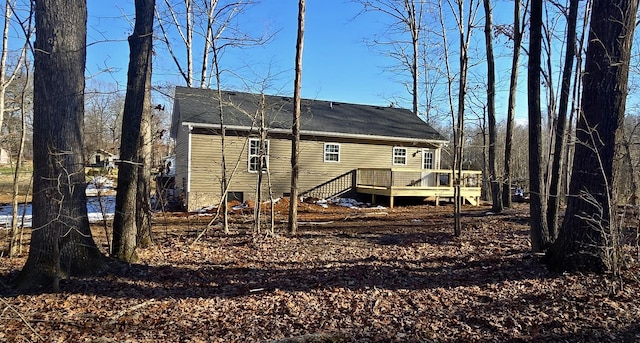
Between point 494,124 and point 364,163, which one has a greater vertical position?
point 494,124

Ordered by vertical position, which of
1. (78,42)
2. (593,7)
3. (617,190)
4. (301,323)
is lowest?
(301,323)

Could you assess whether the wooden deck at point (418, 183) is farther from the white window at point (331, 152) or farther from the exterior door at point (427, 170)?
the white window at point (331, 152)

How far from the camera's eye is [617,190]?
488 centimetres

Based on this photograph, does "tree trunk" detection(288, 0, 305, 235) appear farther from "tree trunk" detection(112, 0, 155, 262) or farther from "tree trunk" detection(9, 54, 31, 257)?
"tree trunk" detection(9, 54, 31, 257)

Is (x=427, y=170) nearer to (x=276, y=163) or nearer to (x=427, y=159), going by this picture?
(x=427, y=159)

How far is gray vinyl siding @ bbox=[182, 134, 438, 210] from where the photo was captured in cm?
1486

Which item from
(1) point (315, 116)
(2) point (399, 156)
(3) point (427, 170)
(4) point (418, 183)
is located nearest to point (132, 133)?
(1) point (315, 116)

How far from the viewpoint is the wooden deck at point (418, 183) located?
16234 mm

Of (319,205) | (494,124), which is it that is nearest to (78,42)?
(319,205)

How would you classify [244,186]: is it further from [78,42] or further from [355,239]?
[78,42]

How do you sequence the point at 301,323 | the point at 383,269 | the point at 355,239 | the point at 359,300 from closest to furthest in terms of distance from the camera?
1. the point at 301,323
2. the point at 359,300
3. the point at 383,269
4. the point at 355,239

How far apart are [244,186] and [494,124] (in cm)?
952

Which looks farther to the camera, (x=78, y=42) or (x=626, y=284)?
(x=78, y=42)

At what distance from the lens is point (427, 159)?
741 inches
